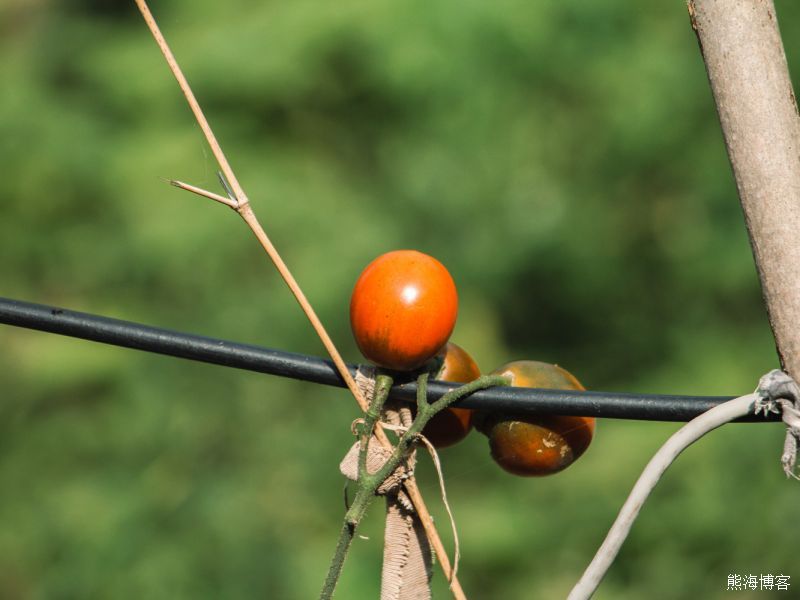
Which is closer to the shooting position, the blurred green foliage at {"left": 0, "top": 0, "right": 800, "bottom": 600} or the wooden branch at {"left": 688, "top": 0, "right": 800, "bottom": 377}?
the wooden branch at {"left": 688, "top": 0, "right": 800, "bottom": 377}

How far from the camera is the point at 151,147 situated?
226 cm

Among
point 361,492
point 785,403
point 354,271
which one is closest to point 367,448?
point 361,492

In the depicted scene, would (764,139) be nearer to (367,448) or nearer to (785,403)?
(785,403)

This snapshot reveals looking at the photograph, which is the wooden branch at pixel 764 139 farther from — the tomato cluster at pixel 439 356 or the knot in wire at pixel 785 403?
the tomato cluster at pixel 439 356

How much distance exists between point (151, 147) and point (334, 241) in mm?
509

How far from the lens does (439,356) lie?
0.76m

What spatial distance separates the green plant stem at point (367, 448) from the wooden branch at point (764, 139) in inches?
7.9

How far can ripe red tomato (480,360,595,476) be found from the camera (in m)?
0.74

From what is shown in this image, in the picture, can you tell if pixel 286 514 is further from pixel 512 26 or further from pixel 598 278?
pixel 512 26

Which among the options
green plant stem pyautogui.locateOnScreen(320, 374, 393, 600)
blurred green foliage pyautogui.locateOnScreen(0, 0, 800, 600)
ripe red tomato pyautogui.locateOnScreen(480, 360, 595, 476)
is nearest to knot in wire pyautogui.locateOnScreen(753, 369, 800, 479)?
ripe red tomato pyautogui.locateOnScreen(480, 360, 595, 476)

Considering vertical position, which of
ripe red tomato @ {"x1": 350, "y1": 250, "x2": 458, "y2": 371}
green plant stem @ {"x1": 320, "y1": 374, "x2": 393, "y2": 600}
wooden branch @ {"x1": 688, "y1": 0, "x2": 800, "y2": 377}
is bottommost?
green plant stem @ {"x1": 320, "y1": 374, "x2": 393, "y2": 600}

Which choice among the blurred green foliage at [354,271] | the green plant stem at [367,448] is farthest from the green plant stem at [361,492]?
the blurred green foliage at [354,271]

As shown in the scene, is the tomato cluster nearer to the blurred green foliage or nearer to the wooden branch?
the wooden branch

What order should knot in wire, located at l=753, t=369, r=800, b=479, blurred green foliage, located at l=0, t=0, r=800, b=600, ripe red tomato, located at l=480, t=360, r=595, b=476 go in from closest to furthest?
knot in wire, located at l=753, t=369, r=800, b=479 → ripe red tomato, located at l=480, t=360, r=595, b=476 → blurred green foliage, located at l=0, t=0, r=800, b=600
